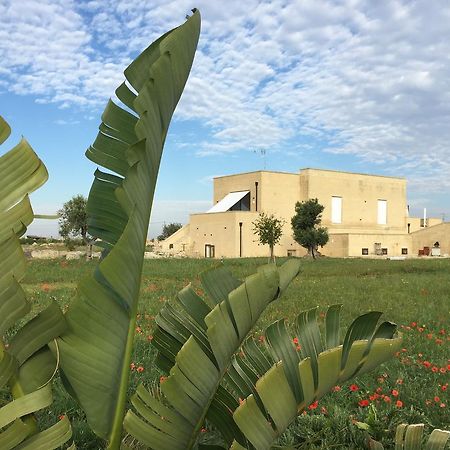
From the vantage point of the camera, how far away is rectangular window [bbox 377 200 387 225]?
2247 inches

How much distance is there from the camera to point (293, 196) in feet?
169

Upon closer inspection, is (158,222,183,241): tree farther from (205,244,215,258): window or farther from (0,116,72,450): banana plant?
(0,116,72,450): banana plant

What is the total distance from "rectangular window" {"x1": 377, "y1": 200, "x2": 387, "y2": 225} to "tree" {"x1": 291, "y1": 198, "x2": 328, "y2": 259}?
16.7 metres

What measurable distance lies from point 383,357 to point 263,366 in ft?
1.65

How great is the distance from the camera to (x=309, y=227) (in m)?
42.8

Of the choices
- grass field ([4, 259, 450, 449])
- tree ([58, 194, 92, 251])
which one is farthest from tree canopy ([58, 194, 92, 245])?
grass field ([4, 259, 450, 449])

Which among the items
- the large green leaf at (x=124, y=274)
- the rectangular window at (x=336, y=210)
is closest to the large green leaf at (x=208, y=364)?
the large green leaf at (x=124, y=274)

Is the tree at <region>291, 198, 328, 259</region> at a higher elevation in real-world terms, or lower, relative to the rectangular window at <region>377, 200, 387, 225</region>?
lower

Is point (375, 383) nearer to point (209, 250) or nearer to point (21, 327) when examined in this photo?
point (21, 327)

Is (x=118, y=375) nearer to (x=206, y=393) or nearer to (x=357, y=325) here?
(x=206, y=393)

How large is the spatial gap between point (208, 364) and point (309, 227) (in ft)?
137

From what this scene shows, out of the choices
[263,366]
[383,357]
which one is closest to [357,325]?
[383,357]

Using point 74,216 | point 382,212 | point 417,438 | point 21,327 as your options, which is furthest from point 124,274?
point 382,212

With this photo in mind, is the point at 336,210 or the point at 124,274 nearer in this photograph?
the point at 124,274
